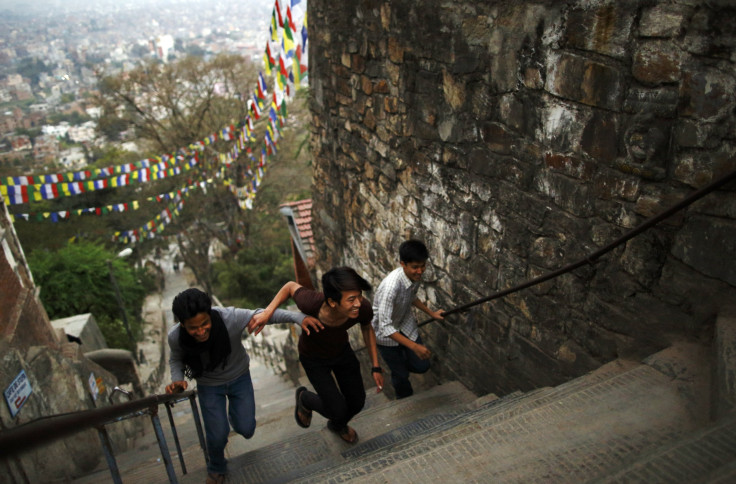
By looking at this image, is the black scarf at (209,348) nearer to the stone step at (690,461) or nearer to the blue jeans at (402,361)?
the blue jeans at (402,361)

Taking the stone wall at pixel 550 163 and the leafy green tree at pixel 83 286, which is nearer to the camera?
the stone wall at pixel 550 163

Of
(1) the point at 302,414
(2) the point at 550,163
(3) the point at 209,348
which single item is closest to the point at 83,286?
(1) the point at 302,414

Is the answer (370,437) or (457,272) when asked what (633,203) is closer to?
→ (457,272)

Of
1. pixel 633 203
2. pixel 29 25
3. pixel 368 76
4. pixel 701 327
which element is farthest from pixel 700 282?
pixel 29 25

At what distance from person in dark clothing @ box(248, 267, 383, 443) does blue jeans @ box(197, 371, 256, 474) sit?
372 millimetres

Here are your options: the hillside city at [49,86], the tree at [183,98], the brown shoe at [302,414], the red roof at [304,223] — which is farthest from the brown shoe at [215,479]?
the tree at [183,98]

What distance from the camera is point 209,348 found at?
2.86 m

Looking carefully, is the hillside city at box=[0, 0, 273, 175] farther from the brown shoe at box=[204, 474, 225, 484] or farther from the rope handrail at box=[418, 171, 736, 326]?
the brown shoe at box=[204, 474, 225, 484]

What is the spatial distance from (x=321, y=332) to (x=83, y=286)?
41.3 feet

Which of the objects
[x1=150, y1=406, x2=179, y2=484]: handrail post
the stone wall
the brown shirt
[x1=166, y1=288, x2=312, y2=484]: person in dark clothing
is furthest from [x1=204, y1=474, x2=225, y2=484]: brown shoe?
the stone wall

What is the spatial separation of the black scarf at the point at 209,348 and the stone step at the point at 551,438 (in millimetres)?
920

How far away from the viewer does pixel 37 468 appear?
367cm

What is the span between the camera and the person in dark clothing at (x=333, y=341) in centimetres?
285

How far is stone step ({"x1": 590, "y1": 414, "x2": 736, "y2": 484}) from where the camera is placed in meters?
1.47
